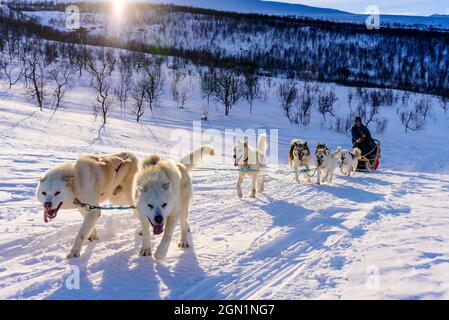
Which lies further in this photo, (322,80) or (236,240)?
(322,80)

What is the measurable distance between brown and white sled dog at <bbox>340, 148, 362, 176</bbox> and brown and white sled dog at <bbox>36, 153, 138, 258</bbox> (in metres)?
7.18

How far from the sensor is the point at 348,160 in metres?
10.6

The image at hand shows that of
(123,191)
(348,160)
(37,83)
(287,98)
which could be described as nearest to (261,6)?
(287,98)

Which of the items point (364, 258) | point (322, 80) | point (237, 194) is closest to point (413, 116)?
point (322, 80)

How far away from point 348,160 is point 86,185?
26.5 feet

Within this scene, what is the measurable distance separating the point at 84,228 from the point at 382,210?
435 cm

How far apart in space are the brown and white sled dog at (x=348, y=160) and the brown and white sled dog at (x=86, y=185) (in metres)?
7.18

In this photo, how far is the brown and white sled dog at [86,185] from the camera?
377 centimetres

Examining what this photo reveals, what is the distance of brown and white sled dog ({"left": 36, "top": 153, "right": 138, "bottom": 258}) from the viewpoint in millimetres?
3766

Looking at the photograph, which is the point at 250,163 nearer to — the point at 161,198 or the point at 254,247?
the point at 254,247

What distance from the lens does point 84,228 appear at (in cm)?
393

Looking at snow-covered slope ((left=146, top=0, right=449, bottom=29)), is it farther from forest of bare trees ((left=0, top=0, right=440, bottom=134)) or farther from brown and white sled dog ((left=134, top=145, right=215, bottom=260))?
brown and white sled dog ((left=134, top=145, right=215, bottom=260))

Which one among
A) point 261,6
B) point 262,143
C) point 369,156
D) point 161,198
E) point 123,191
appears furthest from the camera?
point 261,6
